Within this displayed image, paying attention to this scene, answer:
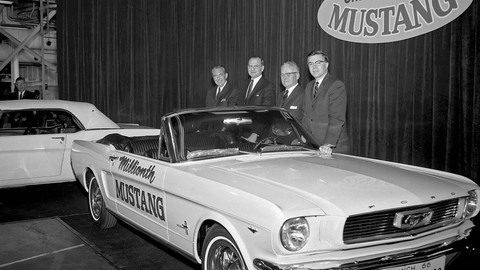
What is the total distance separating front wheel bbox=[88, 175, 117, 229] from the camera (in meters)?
5.21

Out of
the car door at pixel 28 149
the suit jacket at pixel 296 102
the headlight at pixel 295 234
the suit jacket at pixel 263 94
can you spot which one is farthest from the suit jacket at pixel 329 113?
the car door at pixel 28 149

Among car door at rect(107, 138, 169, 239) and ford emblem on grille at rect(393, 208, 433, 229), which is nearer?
ford emblem on grille at rect(393, 208, 433, 229)

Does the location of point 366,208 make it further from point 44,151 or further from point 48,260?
point 44,151

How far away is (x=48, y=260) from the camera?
4352 millimetres

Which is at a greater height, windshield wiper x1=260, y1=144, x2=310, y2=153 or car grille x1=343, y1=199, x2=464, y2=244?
windshield wiper x1=260, y1=144, x2=310, y2=153

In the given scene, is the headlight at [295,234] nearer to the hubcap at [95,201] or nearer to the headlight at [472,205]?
the headlight at [472,205]

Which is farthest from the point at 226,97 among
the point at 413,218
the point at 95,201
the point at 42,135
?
the point at 413,218

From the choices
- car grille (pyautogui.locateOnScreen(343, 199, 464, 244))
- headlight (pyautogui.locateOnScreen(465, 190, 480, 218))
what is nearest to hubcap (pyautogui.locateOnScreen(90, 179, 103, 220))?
car grille (pyautogui.locateOnScreen(343, 199, 464, 244))

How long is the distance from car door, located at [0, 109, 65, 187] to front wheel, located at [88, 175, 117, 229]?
4.66 ft

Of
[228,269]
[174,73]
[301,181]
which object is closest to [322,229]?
[301,181]

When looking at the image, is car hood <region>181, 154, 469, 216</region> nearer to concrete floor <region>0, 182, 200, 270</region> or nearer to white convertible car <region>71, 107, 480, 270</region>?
white convertible car <region>71, 107, 480, 270</region>

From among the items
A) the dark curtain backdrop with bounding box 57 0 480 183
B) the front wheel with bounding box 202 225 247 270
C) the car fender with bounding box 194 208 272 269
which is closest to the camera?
the car fender with bounding box 194 208 272 269

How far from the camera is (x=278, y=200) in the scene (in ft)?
9.45

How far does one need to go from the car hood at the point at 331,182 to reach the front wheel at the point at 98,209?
1797 millimetres
